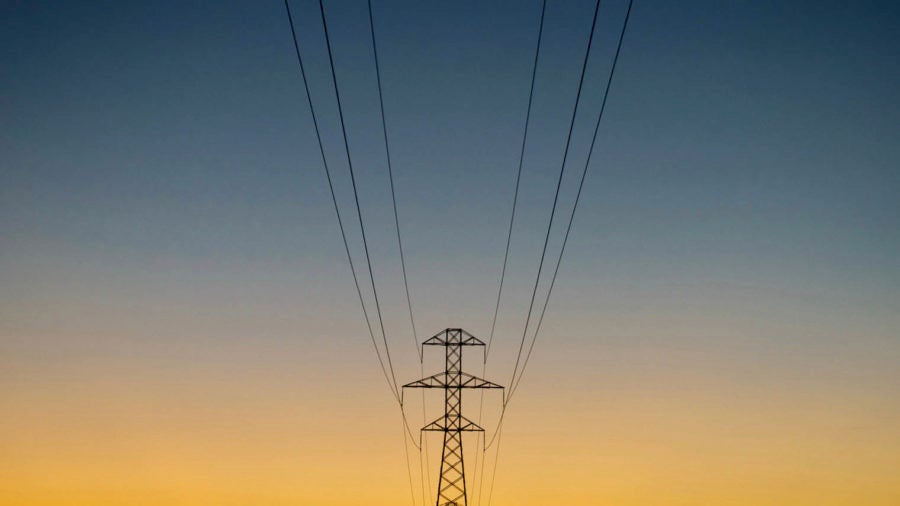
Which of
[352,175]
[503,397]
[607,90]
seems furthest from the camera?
[503,397]

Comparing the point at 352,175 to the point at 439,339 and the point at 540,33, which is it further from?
the point at 439,339

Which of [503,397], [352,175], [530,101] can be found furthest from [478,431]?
[352,175]

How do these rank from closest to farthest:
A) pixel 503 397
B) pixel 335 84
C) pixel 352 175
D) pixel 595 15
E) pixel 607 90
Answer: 1. pixel 595 15
2. pixel 335 84
3. pixel 607 90
4. pixel 352 175
5. pixel 503 397

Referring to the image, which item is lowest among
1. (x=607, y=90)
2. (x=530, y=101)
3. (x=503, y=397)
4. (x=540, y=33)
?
(x=607, y=90)

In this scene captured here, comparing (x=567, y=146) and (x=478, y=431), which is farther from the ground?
(x=478, y=431)

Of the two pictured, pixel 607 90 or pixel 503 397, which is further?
pixel 503 397

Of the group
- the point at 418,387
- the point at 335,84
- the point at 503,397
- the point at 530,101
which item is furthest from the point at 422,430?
the point at 335,84

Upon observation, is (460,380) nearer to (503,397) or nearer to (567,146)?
(503,397)

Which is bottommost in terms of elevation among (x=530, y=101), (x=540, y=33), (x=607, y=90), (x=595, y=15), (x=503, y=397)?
(x=595, y=15)

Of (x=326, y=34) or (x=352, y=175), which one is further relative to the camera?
(x=352, y=175)
